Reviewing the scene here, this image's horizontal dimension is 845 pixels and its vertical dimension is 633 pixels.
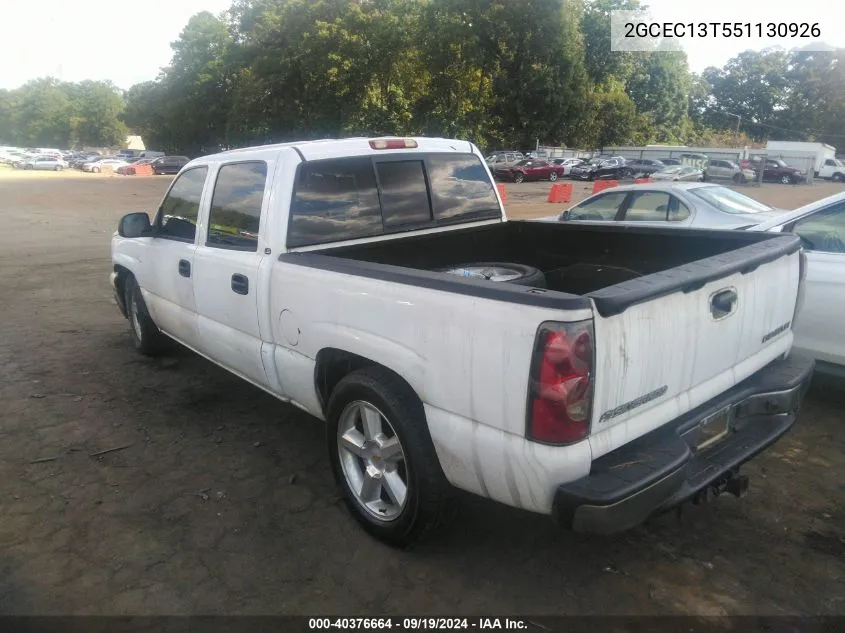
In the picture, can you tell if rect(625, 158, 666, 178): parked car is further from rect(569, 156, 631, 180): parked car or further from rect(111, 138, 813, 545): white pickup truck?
rect(111, 138, 813, 545): white pickup truck

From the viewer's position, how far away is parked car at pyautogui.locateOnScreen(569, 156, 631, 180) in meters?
37.9

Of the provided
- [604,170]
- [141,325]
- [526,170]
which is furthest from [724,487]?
[604,170]

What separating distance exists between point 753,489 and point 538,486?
1848 mm

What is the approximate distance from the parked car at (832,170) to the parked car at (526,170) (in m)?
21.4

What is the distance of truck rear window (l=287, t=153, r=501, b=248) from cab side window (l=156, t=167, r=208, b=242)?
113 centimetres

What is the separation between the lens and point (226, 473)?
3723 mm

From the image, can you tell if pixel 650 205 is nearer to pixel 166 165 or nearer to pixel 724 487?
pixel 724 487

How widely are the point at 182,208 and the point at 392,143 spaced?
1.70 meters

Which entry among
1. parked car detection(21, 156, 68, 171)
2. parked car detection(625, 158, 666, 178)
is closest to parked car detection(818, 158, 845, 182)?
parked car detection(625, 158, 666, 178)

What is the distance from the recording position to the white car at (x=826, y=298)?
13.6 ft

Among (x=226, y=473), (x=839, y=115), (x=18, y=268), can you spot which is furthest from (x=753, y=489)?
(x=839, y=115)

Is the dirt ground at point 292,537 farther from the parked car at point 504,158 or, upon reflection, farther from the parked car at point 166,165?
the parked car at point 166,165

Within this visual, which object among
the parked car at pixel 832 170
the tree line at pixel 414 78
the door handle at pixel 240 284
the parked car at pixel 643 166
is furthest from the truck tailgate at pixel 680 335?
the parked car at pixel 832 170

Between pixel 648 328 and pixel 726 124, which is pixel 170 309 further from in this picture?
pixel 726 124
